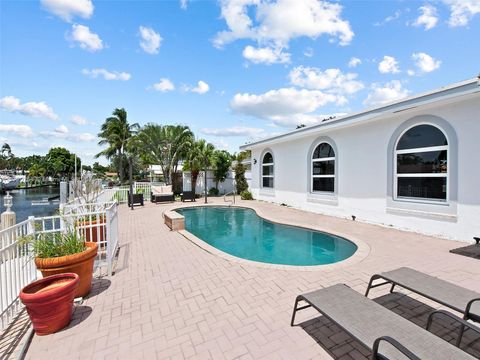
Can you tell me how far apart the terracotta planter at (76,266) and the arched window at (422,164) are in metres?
9.50

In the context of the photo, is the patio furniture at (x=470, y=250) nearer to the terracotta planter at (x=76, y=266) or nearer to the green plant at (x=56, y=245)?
the terracotta planter at (x=76, y=266)

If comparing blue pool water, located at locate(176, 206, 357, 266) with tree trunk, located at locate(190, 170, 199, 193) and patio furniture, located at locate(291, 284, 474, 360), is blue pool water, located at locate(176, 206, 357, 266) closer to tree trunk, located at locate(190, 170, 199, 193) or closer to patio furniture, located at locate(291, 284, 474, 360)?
patio furniture, located at locate(291, 284, 474, 360)

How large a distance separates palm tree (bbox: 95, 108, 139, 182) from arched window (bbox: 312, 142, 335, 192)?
28888 millimetres

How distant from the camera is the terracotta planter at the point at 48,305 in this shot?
2.86 metres

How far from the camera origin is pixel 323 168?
38.5 ft

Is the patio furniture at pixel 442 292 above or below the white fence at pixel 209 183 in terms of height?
below

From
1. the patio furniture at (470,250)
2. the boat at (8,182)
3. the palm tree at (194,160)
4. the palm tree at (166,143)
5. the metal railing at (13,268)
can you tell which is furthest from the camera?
the boat at (8,182)

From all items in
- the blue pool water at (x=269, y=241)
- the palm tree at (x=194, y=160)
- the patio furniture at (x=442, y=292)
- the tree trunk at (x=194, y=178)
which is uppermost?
the palm tree at (x=194, y=160)

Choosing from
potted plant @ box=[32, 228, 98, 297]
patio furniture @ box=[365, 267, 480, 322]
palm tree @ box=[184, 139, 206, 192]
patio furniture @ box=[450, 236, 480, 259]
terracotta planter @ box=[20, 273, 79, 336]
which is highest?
A: palm tree @ box=[184, 139, 206, 192]

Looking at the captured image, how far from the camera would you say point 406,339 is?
2066 millimetres

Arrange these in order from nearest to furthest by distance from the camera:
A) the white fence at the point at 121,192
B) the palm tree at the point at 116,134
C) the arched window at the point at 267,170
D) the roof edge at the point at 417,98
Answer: the roof edge at the point at 417,98 → the white fence at the point at 121,192 → the arched window at the point at 267,170 → the palm tree at the point at 116,134

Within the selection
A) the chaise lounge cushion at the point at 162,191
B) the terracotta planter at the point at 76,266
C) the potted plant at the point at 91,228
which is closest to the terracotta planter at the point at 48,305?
the terracotta planter at the point at 76,266

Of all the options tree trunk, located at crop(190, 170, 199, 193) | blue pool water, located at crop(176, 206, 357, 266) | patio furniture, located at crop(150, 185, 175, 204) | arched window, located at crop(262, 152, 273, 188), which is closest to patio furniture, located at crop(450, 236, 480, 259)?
blue pool water, located at crop(176, 206, 357, 266)

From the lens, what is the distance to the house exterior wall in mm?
6684
